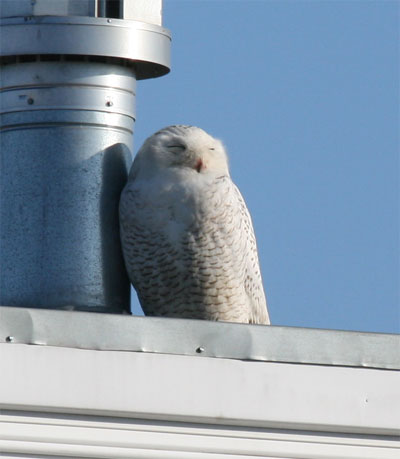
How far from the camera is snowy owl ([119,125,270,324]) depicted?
5531 millimetres

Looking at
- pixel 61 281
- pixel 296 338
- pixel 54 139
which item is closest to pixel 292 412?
pixel 296 338

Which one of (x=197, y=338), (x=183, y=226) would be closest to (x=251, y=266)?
(x=183, y=226)

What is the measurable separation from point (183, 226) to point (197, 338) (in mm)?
1469

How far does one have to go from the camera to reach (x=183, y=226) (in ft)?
18.3

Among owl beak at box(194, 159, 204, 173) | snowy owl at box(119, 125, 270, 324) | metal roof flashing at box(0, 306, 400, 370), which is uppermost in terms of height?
owl beak at box(194, 159, 204, 173)

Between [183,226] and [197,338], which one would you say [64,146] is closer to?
[183,226]

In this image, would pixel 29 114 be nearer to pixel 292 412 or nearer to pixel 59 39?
pixel 59 39

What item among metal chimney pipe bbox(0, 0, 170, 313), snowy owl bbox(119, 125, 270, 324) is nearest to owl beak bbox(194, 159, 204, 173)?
snowy owl bbox(119, 125, 270, 324)

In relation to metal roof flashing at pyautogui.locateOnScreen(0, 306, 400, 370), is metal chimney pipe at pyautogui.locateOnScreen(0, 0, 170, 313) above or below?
above

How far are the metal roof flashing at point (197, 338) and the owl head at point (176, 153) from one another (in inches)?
56.9

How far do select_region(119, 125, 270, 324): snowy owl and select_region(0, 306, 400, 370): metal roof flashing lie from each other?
1.35 meters

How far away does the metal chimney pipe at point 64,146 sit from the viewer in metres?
5.28

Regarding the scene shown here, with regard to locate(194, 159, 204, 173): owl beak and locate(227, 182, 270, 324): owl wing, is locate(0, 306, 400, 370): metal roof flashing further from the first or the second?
locate(227, 182, 270, 324): owl wing

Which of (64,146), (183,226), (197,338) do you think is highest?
(64,146)
